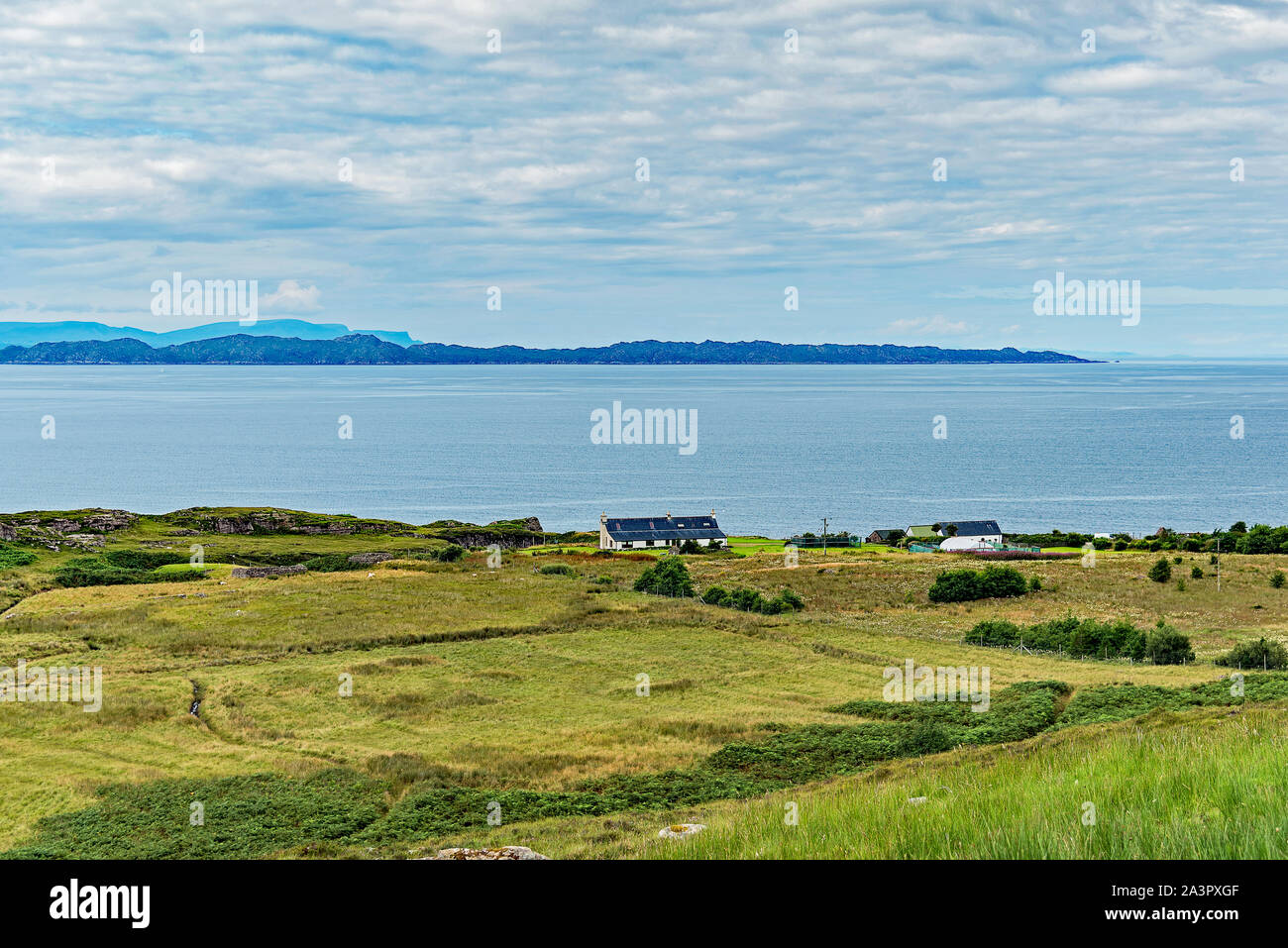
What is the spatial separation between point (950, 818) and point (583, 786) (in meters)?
23.0

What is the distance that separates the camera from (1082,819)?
246 inches

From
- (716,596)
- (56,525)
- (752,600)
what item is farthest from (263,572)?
(752,600)

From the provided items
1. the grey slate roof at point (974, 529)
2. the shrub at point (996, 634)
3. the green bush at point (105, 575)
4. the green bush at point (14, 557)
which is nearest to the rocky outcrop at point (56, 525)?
the green bush at point (14, 557)

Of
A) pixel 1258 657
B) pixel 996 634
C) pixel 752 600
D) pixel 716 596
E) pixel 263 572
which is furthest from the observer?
pixel 263 572

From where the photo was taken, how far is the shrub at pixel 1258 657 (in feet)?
145

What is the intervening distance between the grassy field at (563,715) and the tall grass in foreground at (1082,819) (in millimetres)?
42

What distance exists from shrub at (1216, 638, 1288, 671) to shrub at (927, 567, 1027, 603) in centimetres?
2560

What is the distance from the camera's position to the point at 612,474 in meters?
181

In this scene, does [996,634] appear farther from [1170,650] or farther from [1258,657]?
[1258,657]

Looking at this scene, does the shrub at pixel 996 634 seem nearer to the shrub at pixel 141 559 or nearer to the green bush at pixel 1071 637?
the green bush at pixel 1071 637

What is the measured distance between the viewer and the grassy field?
8.46 m

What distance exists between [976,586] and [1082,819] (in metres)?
69.8
